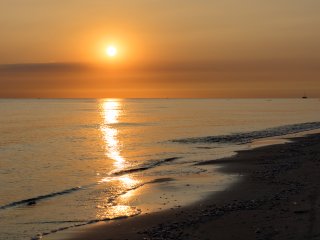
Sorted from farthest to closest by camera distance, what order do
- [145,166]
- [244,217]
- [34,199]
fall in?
[145,166] → [34,199] → [244,217]

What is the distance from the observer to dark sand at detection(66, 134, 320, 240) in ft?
39.5

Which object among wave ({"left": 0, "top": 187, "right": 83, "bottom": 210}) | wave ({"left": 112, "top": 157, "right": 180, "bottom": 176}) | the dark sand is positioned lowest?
wave ({"left": 112, "top": 157, "right": 180, "bottom": 176})

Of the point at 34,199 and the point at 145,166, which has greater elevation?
the point at 34,199

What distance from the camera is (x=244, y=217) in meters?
13.7

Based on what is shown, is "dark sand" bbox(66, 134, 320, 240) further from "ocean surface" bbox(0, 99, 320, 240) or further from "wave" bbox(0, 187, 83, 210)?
"wave" bbox(0, 187, 83, 210)

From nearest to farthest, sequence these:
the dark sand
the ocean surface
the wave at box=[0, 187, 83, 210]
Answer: the dark sand < the ocean surface < the wave at box=[0, 187, 83, 210]

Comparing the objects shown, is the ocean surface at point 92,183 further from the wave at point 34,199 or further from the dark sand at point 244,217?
the dark sand at point 244,217

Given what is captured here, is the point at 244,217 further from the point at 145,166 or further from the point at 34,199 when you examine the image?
the point at 145,166

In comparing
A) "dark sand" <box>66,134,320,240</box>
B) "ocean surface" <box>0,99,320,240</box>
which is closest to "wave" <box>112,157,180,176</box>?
"ocean surface" <box>0,99,320,240</box>

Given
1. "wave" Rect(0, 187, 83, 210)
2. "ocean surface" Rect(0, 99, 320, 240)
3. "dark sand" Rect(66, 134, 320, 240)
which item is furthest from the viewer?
"wave" Rect(0, 187, 83, 210)

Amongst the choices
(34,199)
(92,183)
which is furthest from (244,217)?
(92,183)

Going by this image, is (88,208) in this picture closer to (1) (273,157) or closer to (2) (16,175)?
(2) (16,175)

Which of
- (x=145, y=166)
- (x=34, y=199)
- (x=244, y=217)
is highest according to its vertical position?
(x=244, y=217)

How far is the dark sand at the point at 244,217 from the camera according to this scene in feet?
39.5
